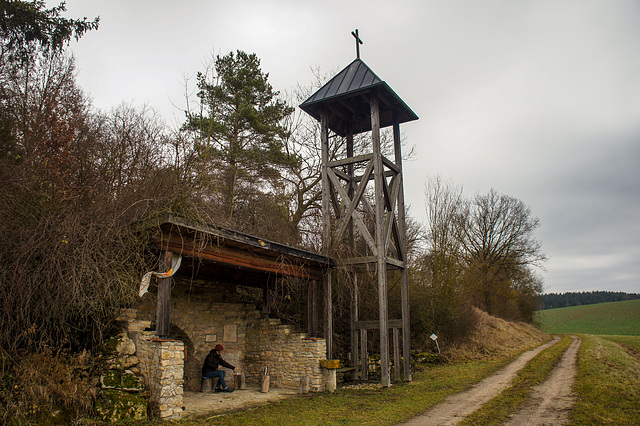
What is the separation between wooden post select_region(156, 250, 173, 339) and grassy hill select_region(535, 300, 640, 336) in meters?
32.5

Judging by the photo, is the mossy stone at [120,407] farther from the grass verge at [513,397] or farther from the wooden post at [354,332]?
the wooden post at [354,332]

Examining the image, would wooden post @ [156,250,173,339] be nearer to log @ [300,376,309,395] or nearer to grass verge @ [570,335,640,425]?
log @ [300,376,309,395]

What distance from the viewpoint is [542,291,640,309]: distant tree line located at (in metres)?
71.8

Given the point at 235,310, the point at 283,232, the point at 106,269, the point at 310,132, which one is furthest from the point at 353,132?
the point at 106,269

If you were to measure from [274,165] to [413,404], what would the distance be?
34.3 feet

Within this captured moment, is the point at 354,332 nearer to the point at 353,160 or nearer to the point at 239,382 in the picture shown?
the point at 239,382

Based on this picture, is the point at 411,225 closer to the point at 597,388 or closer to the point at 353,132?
the point at 353,132

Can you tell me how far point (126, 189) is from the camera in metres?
8.00

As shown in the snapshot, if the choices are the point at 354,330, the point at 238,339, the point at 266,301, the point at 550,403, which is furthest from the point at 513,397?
the point at 238,339

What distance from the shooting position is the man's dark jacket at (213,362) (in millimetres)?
9508

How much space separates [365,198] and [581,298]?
260ft

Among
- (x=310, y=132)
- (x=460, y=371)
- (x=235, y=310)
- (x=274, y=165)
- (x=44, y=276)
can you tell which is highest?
(x=310, y=132)

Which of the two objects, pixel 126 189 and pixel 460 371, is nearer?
pixel 126 189

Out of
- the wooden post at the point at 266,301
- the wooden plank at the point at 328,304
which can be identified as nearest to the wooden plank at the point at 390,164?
the wooden plank at the point at 328,304
